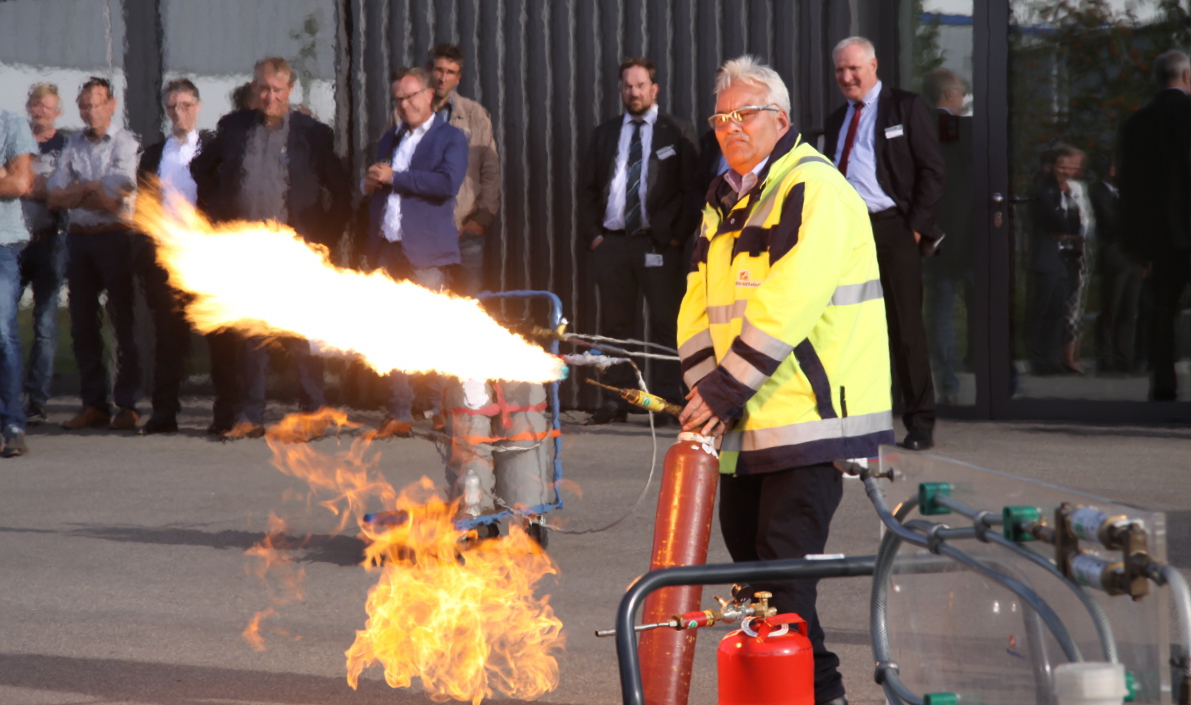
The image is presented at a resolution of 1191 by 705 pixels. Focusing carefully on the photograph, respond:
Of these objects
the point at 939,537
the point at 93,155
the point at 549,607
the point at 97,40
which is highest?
the point at 97,40

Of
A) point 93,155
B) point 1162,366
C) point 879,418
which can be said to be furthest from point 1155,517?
point 93,155

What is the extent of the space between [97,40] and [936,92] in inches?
326

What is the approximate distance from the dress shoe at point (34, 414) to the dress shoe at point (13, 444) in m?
1.75

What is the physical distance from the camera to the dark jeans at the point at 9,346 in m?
10.3

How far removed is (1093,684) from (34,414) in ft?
39.3

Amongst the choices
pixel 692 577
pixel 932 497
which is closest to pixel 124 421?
pixel 692 577

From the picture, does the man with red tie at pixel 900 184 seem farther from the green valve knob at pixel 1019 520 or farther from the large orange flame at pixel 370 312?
the green valve knob at pixel 1019 520

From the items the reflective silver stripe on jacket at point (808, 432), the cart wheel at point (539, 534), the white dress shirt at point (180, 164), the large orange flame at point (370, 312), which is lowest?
the cart wheel at point (539, 534)

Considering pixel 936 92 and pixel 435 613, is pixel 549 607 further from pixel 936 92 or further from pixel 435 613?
pixel 936 92

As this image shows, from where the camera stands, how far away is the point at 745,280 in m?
4.04

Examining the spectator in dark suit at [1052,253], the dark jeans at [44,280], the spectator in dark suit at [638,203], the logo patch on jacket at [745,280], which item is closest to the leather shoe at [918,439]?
the spectator in dark suit at [1052,253]

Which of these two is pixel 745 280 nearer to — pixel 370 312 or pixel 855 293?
pixel 855 293

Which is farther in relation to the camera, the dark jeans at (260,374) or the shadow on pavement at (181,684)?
the dark jeans at (260,374)

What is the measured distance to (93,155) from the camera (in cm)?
1144
